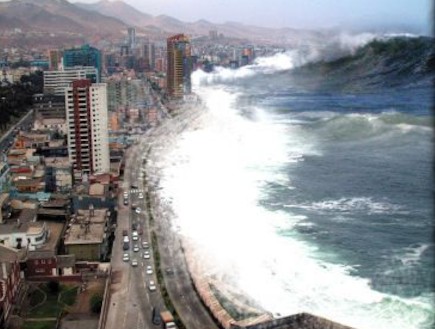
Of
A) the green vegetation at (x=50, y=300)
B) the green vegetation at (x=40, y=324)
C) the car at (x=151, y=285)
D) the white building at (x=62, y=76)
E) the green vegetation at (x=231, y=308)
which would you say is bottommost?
the green vegetation at (x=40, y=324)

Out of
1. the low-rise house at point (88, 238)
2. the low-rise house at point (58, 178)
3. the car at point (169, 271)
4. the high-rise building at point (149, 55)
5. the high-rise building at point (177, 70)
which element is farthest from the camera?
the high-rise building at point (149, 55)

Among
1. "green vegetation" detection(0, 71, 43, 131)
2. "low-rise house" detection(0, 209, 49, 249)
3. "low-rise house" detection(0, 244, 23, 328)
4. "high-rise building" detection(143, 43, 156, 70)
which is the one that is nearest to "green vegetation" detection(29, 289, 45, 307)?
"low-rise house" detection(0, 244, 23, 328)

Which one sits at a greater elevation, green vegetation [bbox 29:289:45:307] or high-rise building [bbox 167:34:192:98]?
high-rise building [bbox 167:34:192:98]

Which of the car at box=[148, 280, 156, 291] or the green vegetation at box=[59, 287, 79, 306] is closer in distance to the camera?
the green vegetation at box=[59, 287, 79, 306]

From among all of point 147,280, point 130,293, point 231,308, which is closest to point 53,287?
point 130,293

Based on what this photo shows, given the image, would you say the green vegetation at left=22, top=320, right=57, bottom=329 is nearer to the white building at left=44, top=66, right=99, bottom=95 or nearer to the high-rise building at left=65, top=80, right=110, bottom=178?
the high-rise building at left=65, top=80, right=110, bottom=178

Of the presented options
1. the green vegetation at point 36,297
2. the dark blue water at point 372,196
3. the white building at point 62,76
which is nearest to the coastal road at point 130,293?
the green vegetation at point 36,297

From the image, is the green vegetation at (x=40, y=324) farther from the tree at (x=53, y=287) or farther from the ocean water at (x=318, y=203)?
the ocean water at (x=318, y=203)
